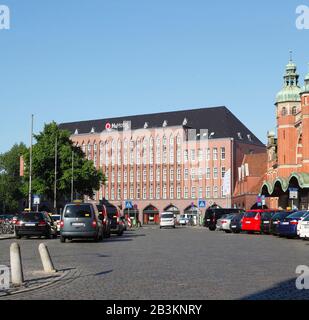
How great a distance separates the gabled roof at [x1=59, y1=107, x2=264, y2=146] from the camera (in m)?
130

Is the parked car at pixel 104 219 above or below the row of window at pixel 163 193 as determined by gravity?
below

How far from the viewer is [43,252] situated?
52.6 ft

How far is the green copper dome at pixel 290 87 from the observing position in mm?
88250

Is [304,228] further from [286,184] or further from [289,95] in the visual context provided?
[289,95]

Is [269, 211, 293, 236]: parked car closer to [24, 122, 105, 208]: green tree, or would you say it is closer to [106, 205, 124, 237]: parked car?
[106, 205, 124, 237]: parked car

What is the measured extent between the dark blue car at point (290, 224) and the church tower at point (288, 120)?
4612 cm

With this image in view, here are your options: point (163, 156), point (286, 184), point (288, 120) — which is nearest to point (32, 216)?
point (286, 184)

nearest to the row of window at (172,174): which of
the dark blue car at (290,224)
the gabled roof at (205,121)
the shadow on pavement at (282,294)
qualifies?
the gabled roof at (205,121)

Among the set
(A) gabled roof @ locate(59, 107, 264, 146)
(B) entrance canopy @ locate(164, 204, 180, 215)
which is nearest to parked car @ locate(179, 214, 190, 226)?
(B) entrance canopy @ locate(164, 204, 180, 215)

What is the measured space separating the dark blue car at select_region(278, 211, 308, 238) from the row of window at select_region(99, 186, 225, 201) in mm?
87757

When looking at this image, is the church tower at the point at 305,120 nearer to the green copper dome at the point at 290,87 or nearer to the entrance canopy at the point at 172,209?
the green copper dome at the point at 290,87

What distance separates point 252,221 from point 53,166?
36.6 metres
